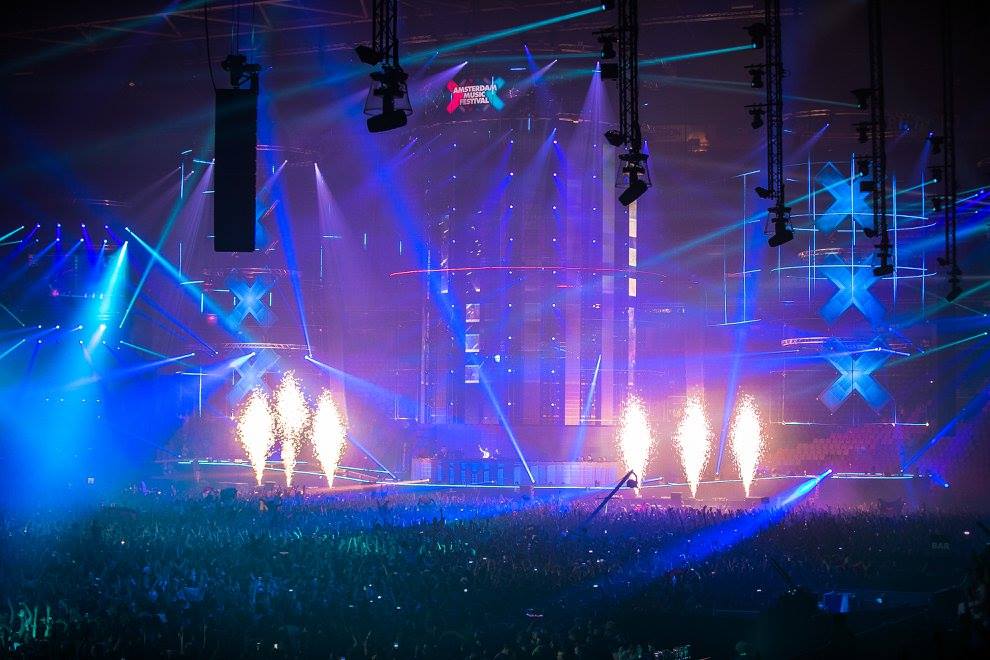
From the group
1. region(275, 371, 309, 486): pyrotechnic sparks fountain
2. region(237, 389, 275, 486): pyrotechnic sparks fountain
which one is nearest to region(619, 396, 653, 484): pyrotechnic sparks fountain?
region(275, 371, 309, 486): pyrotechnic sparks fountain

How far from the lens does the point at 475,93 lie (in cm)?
3650

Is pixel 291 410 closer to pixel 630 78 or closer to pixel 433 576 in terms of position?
pixel 630 78

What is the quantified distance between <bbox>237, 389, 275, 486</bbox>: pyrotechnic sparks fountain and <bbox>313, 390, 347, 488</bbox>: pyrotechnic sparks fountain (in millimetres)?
1641

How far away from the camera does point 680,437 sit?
37969 mm

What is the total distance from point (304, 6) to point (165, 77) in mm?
7367

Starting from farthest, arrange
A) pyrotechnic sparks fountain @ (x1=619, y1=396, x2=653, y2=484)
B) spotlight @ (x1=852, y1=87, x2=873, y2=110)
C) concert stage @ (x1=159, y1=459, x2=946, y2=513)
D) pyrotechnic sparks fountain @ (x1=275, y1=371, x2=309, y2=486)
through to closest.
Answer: pyrotechnic sparks fountain @ (x1=275, y1=371, x2=309, y2=486), pyrotechnic sparks fountain @ (x1=619, y1=396, x2=653, y2=484), concert stage @ (x1=159, y1=459, x2=946, y2=513), spotlight @ (x1=852, y1=87, x2=873, y2=110)

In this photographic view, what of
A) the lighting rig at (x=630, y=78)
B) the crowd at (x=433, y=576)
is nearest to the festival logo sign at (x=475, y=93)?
the crowd at (x=433, y=576)

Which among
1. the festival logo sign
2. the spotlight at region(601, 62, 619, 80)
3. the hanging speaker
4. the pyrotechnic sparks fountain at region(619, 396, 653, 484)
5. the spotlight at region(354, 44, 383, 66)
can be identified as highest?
the festival logo sign

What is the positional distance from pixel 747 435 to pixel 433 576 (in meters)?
23.6

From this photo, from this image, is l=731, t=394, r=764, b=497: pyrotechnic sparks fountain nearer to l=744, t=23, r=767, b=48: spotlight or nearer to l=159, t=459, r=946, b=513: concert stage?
l=159, t=459, r=946, b=513: concert stage

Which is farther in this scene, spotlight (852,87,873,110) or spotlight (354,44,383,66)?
spotlight (852,87,873,110)

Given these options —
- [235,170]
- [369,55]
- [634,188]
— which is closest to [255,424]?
[634,188]

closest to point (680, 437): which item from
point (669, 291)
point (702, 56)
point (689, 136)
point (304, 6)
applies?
point (669, 291)

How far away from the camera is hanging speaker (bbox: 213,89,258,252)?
16141mm
